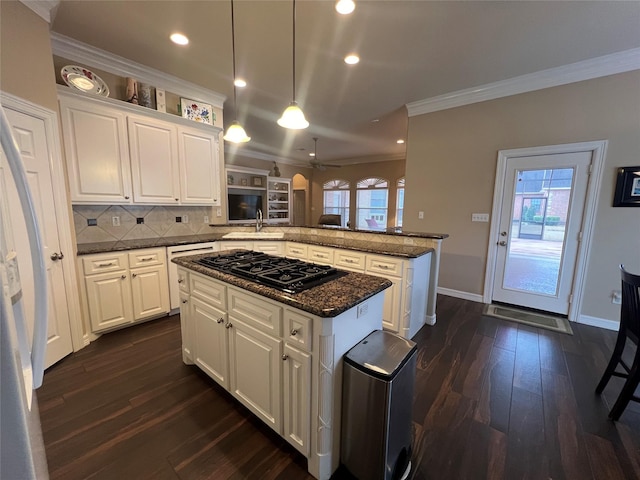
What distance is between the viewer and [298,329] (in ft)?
4.15

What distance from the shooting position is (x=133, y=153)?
9.53ft

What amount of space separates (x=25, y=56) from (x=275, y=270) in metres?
2.47

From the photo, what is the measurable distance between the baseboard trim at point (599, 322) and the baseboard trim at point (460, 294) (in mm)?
1035

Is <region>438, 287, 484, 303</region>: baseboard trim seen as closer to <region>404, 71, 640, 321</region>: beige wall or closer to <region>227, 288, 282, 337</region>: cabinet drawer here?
<region>404, 71, 640, 321</region>: beige wall

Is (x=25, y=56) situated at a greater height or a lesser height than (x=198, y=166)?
greater

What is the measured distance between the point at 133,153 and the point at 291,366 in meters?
2.98

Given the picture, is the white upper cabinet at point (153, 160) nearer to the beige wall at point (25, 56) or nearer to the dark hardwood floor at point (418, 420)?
the beige wall at point (25, 56)

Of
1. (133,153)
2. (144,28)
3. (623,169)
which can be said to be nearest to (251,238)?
(133,153)

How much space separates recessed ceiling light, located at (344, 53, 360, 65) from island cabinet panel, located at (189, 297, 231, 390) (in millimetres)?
2739

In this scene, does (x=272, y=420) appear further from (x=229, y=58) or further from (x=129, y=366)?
(x=229, y=58)

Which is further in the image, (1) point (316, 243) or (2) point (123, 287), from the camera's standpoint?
(1) point (316, 243)

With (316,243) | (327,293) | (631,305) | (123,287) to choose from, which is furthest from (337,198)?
(327,293)

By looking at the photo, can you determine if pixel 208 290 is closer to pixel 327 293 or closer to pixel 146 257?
pixel 327 293

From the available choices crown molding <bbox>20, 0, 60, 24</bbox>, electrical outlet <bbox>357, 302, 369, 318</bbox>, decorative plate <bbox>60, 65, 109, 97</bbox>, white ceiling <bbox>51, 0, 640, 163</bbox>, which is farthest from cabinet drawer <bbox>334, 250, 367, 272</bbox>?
crown molding <bbox>20, 0, 60, 24</bbox>
